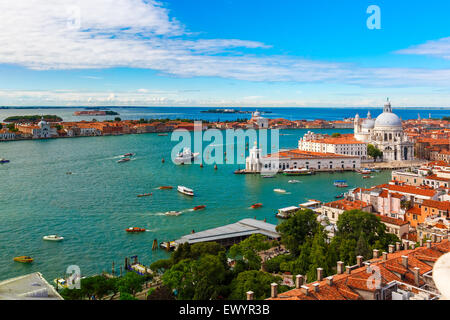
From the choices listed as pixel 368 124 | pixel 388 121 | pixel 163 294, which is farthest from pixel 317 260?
pixel 368 124

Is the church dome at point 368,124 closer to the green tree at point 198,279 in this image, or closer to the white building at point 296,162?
the white building at point 296,162

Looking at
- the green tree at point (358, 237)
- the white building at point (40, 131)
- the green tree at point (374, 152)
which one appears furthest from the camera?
the white building at point (40, 131)

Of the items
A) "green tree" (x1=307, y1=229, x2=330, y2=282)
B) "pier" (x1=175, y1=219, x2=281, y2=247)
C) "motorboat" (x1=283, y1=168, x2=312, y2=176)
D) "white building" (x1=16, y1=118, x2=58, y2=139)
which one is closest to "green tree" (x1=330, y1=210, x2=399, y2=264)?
"green tree" (x1=307, y1=229, x2=330, y2=282)

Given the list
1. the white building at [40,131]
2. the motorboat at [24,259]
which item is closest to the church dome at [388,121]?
the motorboat at [24,259]

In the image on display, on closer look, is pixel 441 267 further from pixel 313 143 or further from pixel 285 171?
pixel 313 143

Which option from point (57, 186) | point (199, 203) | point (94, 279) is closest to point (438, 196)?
point (199, 203)
